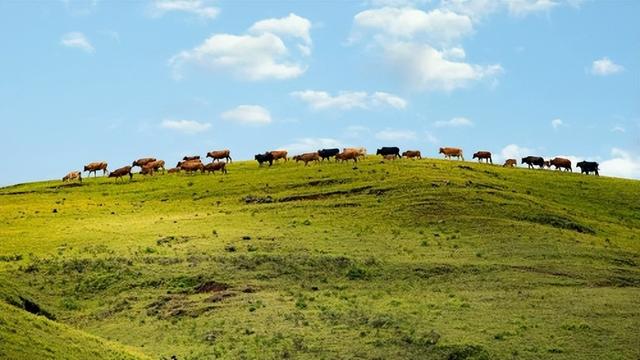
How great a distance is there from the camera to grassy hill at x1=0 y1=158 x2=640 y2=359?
117ft

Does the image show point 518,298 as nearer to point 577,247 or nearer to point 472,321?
point 472,321

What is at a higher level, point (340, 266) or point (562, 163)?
point (562, 163)

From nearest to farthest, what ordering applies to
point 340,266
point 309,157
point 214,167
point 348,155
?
1. point 340,266
2. point 348,155
3. point 309,157
4. point 214,167

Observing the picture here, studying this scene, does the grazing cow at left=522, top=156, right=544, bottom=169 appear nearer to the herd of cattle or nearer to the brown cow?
the herd of cattle

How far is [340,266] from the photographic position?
47125 millimetres

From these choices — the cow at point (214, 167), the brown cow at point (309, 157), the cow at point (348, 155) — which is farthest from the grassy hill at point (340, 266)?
the cow at point (214, 167)

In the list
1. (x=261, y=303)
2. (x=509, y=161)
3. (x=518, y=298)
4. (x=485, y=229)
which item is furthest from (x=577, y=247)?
(x=509, y=161)

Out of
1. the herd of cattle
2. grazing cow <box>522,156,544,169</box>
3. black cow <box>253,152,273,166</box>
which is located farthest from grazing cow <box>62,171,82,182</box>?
grazing cow <box>522,156,544,169</box>

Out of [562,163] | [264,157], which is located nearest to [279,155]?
[264,157]

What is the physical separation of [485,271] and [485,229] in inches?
352

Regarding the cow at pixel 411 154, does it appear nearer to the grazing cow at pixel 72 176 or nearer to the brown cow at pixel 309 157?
the brown cow at pixel 309 157

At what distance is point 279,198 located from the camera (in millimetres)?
65625

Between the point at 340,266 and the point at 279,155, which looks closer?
the point at 340,266

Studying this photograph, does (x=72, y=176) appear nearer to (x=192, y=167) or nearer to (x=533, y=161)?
(x=192, y=167)
